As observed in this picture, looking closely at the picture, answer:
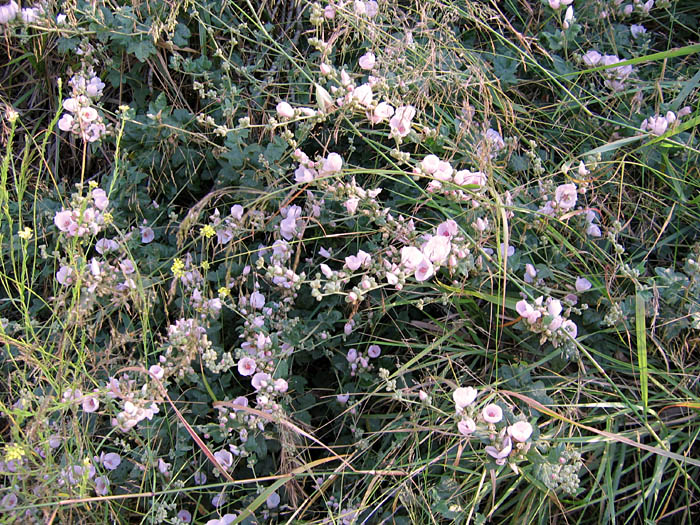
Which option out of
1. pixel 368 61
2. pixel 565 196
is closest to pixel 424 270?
pixel 565 196

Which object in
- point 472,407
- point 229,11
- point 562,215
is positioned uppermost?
point 229,11

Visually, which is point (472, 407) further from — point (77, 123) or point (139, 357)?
point (77, 123)

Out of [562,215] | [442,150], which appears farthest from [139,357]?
[562,215]

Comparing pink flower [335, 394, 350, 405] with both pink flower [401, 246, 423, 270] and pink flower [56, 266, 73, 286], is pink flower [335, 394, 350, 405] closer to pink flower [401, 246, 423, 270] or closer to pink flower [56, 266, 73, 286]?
pink flower [401, 246, 423, 270]

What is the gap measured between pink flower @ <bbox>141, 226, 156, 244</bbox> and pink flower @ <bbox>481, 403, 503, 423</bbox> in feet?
4.09

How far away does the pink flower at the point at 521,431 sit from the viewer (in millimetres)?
1494

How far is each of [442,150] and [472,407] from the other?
3.05ft

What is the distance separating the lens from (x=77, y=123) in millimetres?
2090

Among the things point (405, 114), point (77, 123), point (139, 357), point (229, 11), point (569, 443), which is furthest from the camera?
point (229, 11)

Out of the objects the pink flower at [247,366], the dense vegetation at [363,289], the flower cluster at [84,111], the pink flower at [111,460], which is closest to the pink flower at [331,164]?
the dense vegetation at [363,289]

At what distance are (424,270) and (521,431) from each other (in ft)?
1.57

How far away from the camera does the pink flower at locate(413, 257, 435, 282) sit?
1.64 m

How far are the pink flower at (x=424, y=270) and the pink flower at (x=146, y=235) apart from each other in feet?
3.18

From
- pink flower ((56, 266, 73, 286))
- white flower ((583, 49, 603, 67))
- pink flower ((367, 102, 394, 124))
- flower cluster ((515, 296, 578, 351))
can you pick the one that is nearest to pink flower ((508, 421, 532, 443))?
flower cluster ((515, 296, 578, 351))
